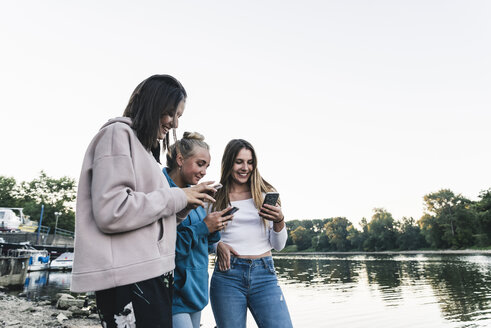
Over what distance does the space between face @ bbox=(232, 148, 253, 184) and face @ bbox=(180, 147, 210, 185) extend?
541mm

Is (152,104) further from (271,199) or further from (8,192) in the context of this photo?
(8,192)

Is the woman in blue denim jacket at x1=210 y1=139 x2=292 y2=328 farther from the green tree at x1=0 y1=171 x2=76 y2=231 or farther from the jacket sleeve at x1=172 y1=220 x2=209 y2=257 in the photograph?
the green tree at x1=0 y1=171 x2=76 y2=231

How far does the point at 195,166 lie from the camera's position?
289cm

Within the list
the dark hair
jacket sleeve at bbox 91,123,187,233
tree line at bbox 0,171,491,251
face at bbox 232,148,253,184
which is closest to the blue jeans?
face at bbox 232,148,253,184

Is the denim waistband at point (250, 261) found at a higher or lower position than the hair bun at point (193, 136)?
lower

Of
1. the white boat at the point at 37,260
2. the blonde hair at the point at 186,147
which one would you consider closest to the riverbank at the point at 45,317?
the blonde hair at the point at 186,147

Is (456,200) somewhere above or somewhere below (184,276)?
above

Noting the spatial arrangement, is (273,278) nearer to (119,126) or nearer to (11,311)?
(119,126)

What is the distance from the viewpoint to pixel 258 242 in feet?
10.6

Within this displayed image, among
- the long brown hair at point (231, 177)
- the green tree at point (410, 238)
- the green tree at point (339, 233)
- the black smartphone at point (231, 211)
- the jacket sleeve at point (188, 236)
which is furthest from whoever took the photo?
the green tree at point (339, 233)

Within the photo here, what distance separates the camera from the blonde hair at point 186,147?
291 cm

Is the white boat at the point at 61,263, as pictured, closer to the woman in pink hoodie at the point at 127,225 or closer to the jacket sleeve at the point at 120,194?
the woman in pink hoodie at the point at 127,225

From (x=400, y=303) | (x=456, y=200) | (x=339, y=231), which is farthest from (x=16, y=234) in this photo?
(x=339, y=231)

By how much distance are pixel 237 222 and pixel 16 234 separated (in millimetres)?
45180
